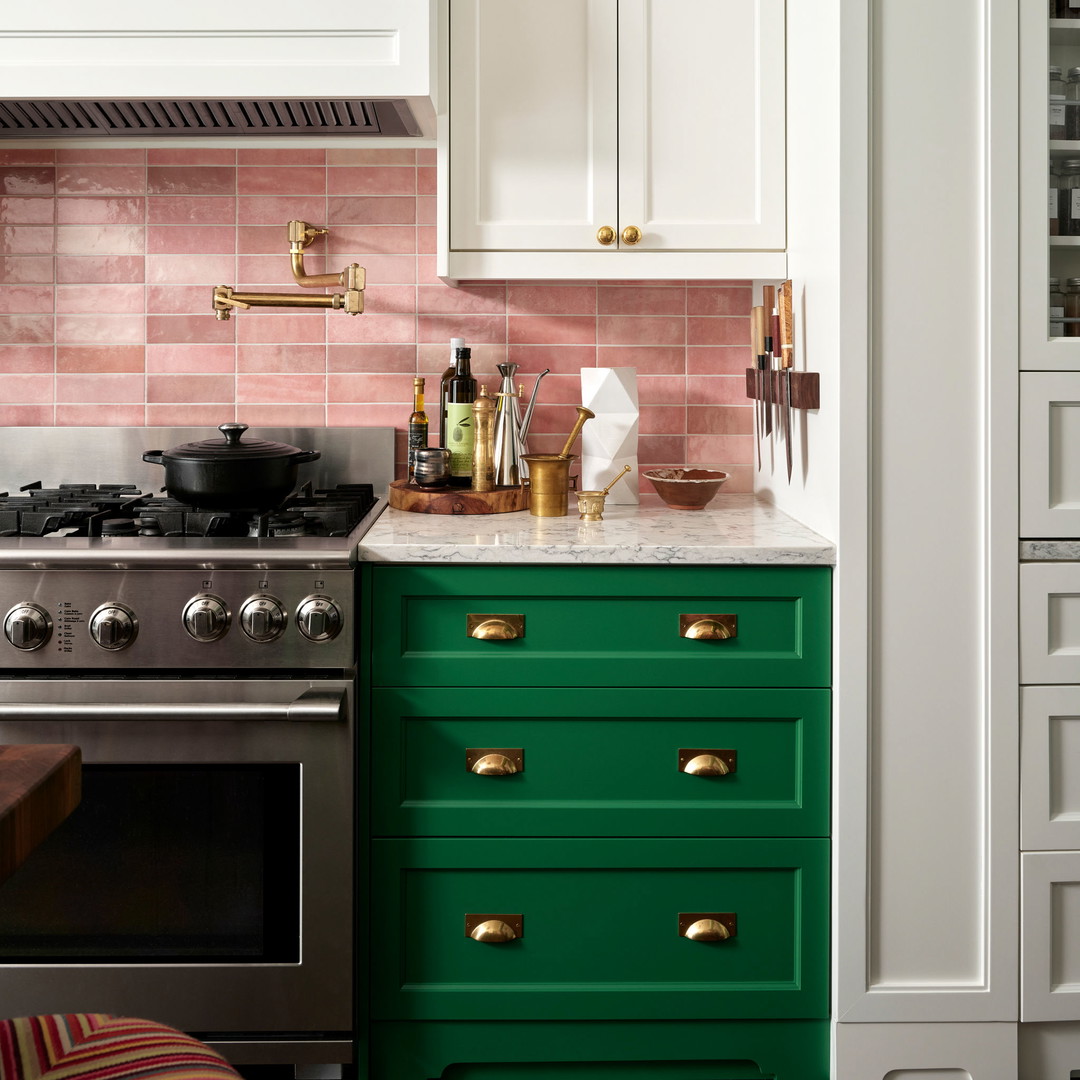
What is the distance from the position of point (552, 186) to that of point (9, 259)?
1.27 meters

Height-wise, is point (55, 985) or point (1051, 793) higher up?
point (1051, 793)

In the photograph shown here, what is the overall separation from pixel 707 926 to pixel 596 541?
0.68 meters

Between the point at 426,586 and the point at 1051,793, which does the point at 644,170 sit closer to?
the point at 426,586

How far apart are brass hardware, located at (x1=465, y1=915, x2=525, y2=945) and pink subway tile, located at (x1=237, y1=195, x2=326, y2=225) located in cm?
156

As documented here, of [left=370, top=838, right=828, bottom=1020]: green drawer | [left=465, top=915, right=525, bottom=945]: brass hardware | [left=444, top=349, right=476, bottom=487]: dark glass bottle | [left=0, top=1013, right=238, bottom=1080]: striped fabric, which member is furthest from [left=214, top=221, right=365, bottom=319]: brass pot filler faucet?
[left=0, top=1013, right=238, bottom=1080]: striped fabric

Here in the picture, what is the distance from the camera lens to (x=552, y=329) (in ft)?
8.15

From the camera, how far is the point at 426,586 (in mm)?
1790

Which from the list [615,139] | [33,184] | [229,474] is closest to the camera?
[229,474]

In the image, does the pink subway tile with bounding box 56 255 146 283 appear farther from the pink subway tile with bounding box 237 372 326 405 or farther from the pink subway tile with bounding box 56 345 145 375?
the pink subway tile with bounding box 237 372 326 405

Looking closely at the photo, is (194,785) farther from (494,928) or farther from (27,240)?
(27,240)

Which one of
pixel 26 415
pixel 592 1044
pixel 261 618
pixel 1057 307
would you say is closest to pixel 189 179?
pixel 26 415

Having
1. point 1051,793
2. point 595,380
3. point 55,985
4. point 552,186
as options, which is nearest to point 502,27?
point 552,186

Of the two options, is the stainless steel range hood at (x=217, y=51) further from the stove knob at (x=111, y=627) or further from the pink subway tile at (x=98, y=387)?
the stove knob at (x=111, y=627)

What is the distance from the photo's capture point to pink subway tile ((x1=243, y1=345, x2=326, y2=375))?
8.09 ft
